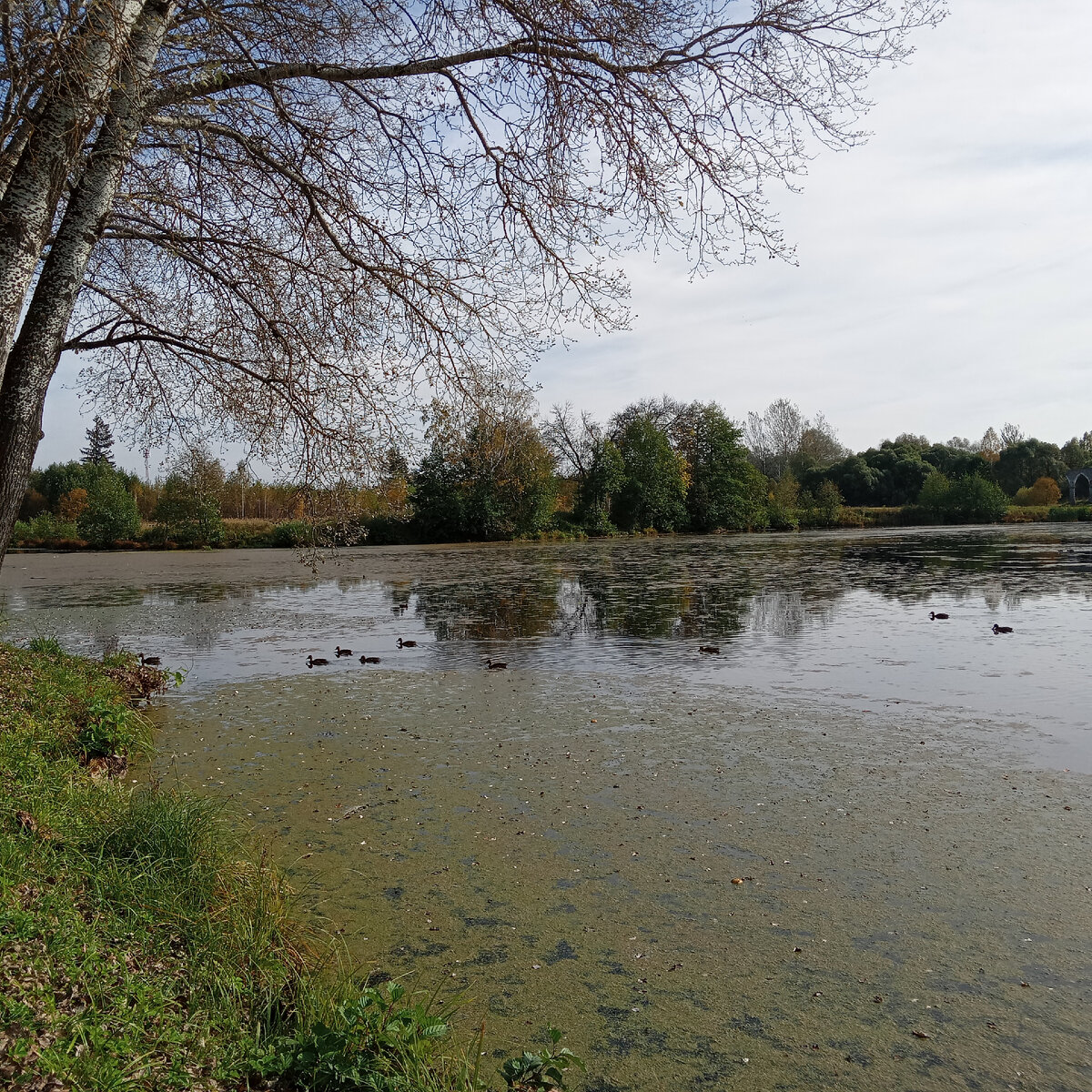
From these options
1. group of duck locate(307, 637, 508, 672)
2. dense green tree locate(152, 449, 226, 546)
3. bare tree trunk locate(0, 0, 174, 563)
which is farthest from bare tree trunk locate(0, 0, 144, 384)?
dense green tree locate(152, 449, 226, 546)

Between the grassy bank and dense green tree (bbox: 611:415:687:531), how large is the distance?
48.5 metres

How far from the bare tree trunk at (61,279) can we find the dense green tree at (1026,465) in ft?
248

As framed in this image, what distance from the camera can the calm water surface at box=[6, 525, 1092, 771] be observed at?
870 cm

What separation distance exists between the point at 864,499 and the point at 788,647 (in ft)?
205

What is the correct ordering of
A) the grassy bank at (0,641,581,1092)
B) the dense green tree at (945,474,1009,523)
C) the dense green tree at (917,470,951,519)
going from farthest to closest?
the dense green tree at (917,470,951,519) → the dense green tree at (945,474,1009,523) → the grassy bank at (0,641,581,1092)

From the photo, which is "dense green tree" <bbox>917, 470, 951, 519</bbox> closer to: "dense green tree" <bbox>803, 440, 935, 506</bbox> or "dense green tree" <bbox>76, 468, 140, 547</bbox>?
"dense green tree" <bbox>803, 440, 935, 506</bbox>

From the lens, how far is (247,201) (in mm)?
6148

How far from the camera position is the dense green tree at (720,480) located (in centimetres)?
5681

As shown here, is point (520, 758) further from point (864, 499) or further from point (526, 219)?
point (864, 499)

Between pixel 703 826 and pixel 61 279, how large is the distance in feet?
15.3

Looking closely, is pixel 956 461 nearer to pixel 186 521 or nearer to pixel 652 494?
pixel 652 494

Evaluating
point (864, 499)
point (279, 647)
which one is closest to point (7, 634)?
point (279, 647)

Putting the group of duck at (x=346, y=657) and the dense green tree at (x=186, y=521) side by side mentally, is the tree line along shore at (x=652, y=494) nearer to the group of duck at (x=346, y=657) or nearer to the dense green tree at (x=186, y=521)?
the dense green tree at (x=186, y=521)

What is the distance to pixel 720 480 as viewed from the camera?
186 ft
